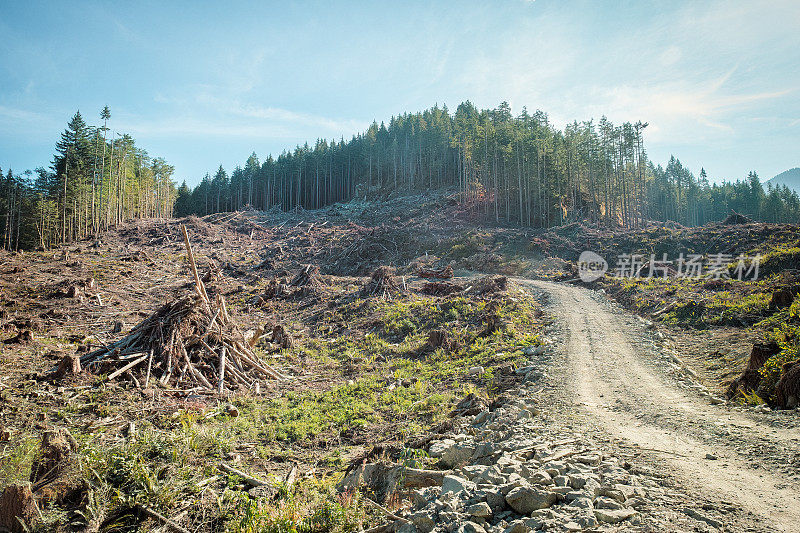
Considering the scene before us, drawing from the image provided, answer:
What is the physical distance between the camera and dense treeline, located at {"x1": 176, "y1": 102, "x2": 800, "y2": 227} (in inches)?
2213

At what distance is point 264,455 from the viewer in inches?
308

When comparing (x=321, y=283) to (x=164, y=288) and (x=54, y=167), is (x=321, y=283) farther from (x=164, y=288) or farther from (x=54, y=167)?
(x=54, y=167)

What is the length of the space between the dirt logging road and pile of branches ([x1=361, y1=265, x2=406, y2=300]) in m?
11.7

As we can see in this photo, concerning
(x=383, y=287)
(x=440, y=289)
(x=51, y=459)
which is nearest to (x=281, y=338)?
(x=383, y=287)

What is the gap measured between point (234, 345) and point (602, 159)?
66582 millimetres

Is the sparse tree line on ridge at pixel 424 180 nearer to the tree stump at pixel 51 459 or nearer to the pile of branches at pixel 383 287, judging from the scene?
the pile of branches at pixel 383 287

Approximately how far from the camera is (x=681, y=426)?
7211 mm

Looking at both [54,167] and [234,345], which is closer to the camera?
[234,345]

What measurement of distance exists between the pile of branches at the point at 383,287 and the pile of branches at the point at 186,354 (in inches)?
440

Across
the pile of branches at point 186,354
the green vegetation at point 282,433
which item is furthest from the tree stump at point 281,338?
the pile of branches at point 186,354

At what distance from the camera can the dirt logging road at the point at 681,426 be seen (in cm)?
458

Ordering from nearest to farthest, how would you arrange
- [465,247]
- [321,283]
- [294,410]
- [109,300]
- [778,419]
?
[778,419] < [294,410] < [109,300] < [321,283] < [465,247]

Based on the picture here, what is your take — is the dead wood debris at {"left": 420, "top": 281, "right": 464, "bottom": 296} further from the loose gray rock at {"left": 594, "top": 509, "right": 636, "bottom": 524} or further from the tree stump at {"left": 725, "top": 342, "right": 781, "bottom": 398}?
the loose gray rock at {"left": 594, "top": 509, "right": 636, "bottom": 524}

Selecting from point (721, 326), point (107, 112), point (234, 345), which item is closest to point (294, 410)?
point (234, 345)
